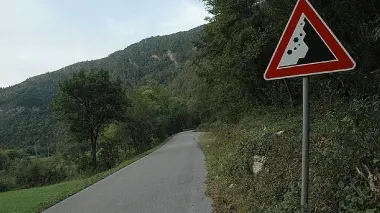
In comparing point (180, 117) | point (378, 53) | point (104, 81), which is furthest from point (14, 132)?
point (378, 53)

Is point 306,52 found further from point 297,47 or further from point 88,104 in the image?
point 88,104

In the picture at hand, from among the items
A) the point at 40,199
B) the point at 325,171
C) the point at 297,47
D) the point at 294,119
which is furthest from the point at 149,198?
the point at 297,47

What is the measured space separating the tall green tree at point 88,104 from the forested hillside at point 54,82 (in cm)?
1980

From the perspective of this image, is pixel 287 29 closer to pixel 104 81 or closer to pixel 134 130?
pixel 104 81

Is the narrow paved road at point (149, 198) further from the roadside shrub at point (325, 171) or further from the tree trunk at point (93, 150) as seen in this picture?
the tree trunk at point (93, 150)

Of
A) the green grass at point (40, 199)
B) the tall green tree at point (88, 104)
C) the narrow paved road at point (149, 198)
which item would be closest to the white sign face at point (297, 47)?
the narrow paved road at point (149, 198)

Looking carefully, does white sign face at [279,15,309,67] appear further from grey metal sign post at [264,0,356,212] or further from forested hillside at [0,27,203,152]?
forested hillside at [0,27,203,152]

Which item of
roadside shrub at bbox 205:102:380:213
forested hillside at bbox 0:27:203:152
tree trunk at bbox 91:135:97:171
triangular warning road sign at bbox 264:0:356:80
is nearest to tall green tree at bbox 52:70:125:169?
tree trunk at bbox 91:135:97:171

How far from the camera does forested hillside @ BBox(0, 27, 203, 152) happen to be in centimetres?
10375

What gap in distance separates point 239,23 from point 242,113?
5.62m

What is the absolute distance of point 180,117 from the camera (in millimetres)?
100625

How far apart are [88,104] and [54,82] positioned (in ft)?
310

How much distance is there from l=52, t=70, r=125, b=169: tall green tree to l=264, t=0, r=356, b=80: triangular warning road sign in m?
35.5

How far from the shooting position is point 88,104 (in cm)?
3872
